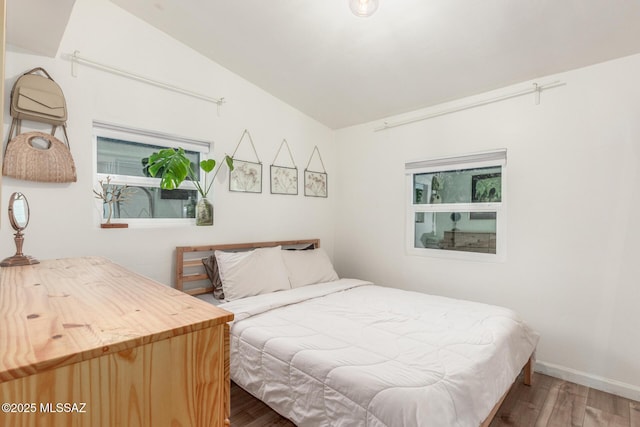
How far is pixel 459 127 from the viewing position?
2918 mm

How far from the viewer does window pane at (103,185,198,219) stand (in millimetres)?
2482

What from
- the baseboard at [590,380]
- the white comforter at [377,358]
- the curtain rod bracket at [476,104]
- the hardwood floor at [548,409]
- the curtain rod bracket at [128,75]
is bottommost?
the hardwood floor at [548,409]

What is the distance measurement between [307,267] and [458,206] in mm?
1507

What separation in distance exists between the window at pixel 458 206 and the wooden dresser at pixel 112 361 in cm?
265

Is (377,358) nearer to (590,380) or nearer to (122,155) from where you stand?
(590,380)

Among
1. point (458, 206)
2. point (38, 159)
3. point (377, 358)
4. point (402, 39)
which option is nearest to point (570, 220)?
point (458, 206)

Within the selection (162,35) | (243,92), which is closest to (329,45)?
(243,92)

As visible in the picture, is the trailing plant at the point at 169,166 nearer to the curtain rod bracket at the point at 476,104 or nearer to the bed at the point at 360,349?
the bed at the point at 360,349

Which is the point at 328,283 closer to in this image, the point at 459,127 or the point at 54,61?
the point at 459,127

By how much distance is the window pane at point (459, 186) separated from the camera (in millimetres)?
2779

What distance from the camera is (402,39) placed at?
2.29 m

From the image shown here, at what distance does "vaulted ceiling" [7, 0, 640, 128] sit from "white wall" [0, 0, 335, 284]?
0.17 meters

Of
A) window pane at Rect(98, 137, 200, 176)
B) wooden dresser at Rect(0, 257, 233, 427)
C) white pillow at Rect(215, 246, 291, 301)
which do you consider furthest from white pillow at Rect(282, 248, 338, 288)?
wooden dresser at Rect(0, 257, 233, 427)

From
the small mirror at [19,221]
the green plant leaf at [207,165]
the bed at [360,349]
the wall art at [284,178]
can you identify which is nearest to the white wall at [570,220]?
the bed at [360,349]
